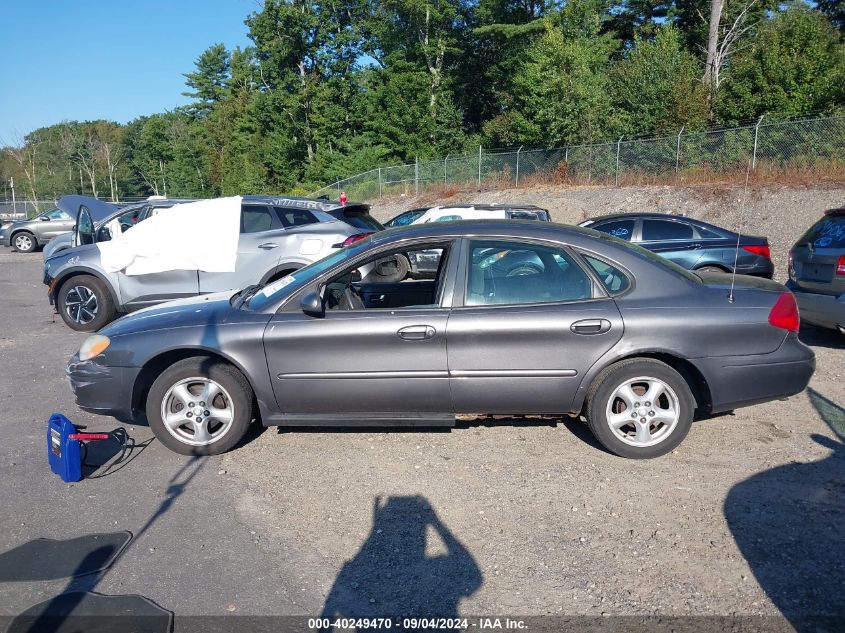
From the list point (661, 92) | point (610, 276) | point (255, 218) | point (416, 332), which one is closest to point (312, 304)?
point (416, 332)

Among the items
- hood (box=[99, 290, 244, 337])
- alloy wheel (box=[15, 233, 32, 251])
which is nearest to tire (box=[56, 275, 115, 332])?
hood (box=[99, 290, 244, 337])

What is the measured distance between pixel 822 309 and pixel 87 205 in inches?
439

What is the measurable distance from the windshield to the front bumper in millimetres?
1019

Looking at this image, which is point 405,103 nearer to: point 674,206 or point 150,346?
point 674,206

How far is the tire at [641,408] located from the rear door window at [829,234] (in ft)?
13.5

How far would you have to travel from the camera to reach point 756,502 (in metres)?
4.28

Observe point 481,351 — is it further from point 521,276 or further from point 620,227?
point 620,227

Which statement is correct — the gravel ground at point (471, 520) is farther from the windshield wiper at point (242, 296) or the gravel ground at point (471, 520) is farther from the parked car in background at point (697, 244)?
the parked car in background at point (697, 244)

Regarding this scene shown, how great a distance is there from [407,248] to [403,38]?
4400 cm

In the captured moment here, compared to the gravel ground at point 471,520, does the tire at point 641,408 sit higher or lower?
higher

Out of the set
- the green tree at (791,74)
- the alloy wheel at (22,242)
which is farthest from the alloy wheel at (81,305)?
the green tree at (791,74)

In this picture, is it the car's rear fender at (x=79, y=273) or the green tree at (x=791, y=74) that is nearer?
the car's rear fender at (x=79, y=273)

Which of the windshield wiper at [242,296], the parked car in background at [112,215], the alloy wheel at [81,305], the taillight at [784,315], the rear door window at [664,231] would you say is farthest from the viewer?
the parked car in background at [112,215]

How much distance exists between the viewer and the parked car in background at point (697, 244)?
10789 mm
